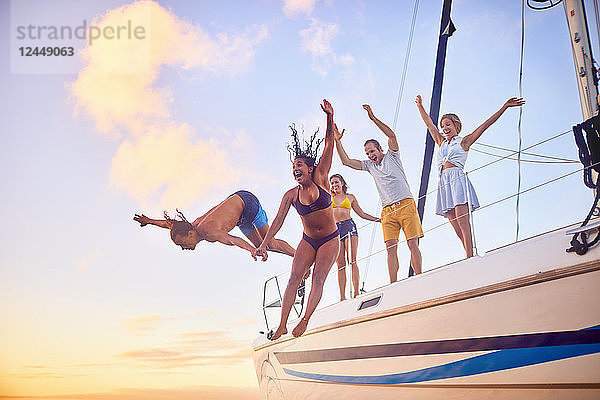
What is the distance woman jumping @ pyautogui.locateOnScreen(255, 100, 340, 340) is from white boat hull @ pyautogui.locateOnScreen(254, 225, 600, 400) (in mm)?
469

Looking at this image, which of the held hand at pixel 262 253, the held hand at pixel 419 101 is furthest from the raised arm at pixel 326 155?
the held hand at pixel 419 101

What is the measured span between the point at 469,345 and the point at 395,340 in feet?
1.91

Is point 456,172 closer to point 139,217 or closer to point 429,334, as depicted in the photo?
point 429,334

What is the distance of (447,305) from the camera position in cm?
302

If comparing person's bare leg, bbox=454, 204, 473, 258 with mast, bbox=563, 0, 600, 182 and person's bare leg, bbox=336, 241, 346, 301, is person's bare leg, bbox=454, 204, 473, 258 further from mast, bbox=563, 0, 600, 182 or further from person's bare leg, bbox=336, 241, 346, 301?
person's bare leg, bbox=336, 241, 346, 301

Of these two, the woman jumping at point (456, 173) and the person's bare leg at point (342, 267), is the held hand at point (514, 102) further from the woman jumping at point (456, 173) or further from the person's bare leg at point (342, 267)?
the person's bare leg at point (342, 267)

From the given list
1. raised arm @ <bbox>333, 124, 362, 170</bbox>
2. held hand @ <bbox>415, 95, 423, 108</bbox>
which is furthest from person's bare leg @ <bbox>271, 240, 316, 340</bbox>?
held hand @ <bbox>415, 95, 423, 108</bbox>

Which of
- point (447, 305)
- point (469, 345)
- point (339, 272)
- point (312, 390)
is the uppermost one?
point (339, 272)

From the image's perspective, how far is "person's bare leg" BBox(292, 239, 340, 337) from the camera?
14.0 ft

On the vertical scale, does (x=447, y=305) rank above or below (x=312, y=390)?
above

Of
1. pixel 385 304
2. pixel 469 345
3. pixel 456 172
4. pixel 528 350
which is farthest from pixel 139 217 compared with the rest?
pixel 528 350

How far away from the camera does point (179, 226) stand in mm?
5148

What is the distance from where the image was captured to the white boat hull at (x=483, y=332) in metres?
2.47

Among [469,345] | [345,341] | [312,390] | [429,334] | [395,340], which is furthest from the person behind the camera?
[312,390]
